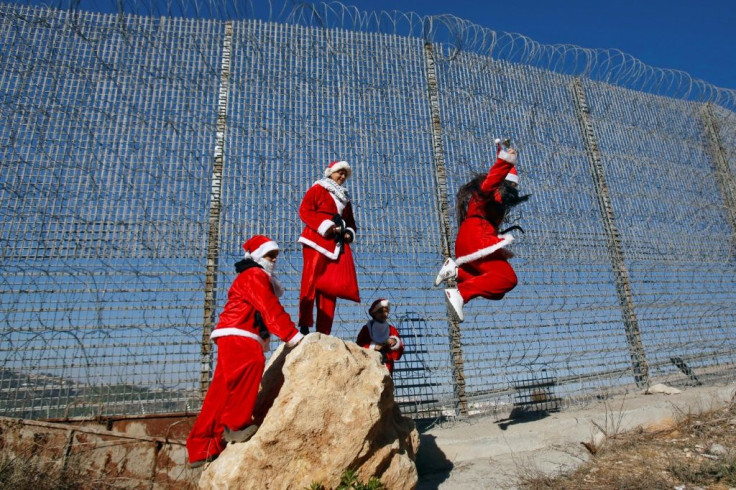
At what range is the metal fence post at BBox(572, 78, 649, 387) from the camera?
5.74 metres

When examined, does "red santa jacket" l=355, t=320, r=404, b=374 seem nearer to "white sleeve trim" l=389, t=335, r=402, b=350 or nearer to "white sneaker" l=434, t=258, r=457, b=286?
"white sleeve trim" l=389, t=335, r=402, b=350

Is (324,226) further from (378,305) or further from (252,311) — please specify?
(378,305)

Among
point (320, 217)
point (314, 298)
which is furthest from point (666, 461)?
point (320, 217)

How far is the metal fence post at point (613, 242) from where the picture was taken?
18.8 feet

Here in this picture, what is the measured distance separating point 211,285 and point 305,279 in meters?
1.10

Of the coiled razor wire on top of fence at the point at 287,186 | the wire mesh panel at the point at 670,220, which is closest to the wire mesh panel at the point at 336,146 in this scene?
the coiled razor wire on top of fence at the point at 287,186

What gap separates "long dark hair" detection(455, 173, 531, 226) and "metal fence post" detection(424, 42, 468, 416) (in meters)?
0.78

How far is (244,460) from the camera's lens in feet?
8.49

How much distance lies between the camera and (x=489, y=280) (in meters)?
4.01

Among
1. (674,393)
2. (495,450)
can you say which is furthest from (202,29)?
(674,393)

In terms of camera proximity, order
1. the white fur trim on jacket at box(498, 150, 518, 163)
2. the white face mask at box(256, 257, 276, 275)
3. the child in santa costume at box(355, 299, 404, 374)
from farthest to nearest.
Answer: the child in santa costume at box(355, 299, 404, 374) < the white fur trim on jacket at box(498, 150, 518, 163) < the white face mask at box(256, 257, 276, 275)

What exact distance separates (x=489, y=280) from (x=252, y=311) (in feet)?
6.49

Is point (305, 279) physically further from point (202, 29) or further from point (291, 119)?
point (202, 29)

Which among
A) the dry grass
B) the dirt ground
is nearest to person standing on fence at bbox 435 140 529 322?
the dirt ground
